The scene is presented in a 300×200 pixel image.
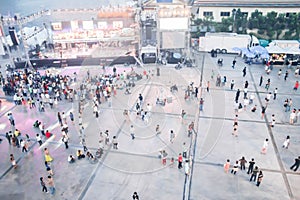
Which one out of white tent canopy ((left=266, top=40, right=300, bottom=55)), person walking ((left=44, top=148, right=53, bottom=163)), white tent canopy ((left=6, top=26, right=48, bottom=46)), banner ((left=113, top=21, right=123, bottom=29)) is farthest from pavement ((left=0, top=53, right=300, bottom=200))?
banner ((left=113, top=21, right=123, bottom=29))

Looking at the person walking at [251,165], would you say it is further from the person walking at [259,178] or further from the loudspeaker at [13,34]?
the loudspeaker at [13,34]

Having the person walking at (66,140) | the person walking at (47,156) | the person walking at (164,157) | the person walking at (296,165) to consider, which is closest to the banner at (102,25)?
the person walking at (66,140)

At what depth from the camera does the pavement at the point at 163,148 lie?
15.1 m

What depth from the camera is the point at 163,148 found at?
18391 millimetres

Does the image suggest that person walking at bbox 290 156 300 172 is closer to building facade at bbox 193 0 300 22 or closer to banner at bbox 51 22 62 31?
building facade at bbox 193 0 300 22

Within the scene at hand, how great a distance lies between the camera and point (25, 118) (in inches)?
893

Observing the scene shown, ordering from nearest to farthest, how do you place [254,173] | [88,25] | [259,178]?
[259,178] → [254,173] → [88,25]

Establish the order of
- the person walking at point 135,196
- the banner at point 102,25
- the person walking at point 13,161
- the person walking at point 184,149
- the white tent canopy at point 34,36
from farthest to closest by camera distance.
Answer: the white tent canopy at point 34,36 < the banner at point 102,25 < the person walking at point 184,149 < the person walking at point 13,161 < the person walking at point 135,196

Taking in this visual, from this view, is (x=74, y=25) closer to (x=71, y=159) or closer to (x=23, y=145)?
(x=23, y=145)

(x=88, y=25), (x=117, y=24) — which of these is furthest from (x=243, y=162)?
(x=88, y=25)

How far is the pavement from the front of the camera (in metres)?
15.1

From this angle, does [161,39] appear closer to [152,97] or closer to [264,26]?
[152,97]

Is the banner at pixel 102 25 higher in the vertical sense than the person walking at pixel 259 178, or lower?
higher

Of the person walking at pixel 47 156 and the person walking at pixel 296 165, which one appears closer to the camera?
the person walking at pixel 296 165
